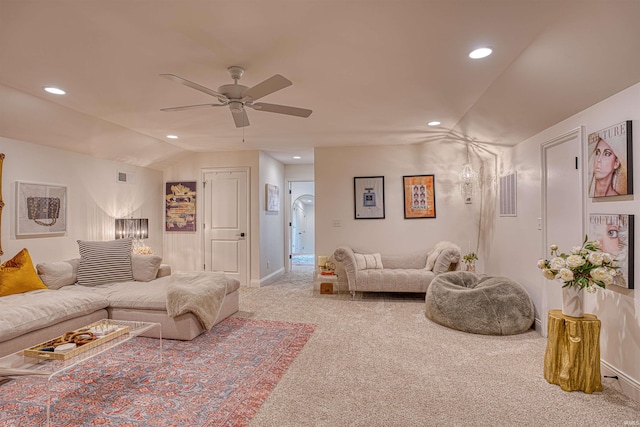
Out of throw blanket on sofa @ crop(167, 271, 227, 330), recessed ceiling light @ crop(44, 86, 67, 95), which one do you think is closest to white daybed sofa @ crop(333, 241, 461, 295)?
throw blanket on sofa @ crop(167, 271, 227, 330)

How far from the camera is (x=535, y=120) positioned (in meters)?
3.34

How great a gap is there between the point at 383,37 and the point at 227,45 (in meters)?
1.08

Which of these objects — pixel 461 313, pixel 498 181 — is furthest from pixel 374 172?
pixel 461 313

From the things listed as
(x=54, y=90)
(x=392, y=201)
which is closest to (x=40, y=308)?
(x=54, y=90)

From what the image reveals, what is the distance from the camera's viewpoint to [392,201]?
18.8 feet

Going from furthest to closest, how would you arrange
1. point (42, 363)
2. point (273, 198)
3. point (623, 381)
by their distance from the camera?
point (273, 198)
point (623, 381)
point (42, 363)

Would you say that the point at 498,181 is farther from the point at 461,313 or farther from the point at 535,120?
the point at 461,313

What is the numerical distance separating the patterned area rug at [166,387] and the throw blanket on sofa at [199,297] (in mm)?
268

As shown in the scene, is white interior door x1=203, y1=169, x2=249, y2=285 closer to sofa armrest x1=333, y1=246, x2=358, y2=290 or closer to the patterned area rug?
sofa armrest x1=333, y1=246, x2=358, y2=290

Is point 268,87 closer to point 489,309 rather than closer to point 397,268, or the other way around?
point 489,309

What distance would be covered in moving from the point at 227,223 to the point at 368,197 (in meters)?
2.60

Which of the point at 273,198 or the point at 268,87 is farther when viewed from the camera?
the point at 273,198

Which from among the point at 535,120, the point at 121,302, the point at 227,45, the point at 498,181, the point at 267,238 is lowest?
the point at 121,302

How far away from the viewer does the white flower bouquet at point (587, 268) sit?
2311 mm
